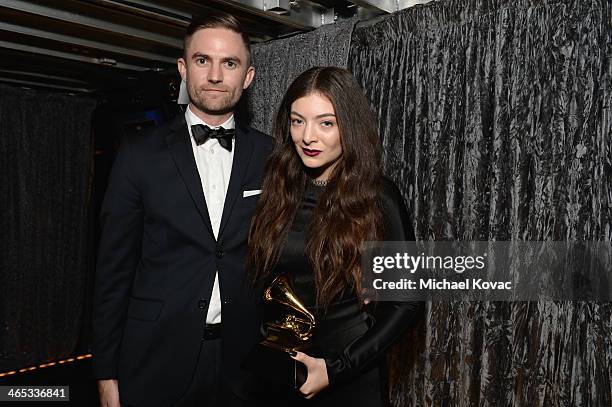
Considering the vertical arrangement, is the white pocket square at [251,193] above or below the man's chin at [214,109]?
below

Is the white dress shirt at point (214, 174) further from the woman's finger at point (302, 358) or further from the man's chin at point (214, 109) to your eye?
the woman's finger at point (302, 358)

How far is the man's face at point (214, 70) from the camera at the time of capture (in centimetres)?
202

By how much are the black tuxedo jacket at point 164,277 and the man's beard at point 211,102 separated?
0.64 ft

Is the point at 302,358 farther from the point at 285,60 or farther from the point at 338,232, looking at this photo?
the point at 285,60

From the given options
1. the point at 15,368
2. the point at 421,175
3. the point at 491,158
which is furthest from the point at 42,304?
the point at 491,158

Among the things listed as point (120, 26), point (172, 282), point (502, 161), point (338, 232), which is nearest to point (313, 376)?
point (338, 232)

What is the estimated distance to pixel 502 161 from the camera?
248 centimetres

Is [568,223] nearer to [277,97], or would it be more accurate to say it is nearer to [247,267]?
[247,267]

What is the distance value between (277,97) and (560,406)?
88.8 inches

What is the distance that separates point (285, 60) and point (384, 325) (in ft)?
6.95

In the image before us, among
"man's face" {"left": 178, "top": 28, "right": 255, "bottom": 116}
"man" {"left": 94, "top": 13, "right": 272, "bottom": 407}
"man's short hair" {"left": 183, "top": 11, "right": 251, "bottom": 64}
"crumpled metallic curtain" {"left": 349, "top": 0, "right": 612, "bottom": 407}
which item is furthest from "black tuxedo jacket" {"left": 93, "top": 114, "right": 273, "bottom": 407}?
"crumpled metallic curtain" {"left": 349, "top": 0, "right": 612, "bottom": 407}

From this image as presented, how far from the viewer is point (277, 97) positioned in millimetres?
3428

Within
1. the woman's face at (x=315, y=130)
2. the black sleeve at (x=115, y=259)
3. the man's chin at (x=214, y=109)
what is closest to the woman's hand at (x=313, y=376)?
the woman's face at (x=315, y=130)

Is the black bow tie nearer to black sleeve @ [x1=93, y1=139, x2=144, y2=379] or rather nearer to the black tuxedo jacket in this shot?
the black tuxedo jacket
